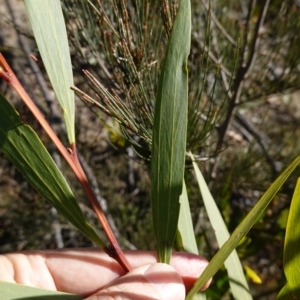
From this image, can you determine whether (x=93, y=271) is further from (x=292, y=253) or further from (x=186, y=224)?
(x=292, y=253)

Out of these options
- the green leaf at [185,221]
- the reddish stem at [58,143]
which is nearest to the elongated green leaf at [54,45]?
the reddish stem at [58,143]

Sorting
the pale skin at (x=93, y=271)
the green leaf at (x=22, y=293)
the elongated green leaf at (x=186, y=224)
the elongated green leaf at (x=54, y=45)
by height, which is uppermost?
the elongated green leaf at (x=54, y=45)

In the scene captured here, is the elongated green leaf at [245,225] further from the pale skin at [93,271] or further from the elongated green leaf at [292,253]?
the pale skin at [93,271]

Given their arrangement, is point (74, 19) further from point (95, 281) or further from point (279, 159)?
point (279, 159)

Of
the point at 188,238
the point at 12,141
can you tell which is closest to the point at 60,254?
the point at 188,238

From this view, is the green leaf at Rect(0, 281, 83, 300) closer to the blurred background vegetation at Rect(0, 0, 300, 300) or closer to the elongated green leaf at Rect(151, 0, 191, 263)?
the elongated green leaf at Rect(151, 0, 191, 263)

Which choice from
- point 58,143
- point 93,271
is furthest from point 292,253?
point 93,271
